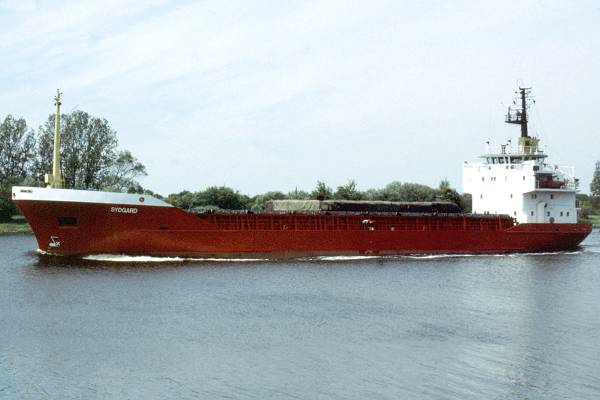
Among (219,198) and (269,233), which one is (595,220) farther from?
(269,233)

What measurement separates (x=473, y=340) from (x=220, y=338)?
637cm

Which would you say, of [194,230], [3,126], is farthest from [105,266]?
[3,126]

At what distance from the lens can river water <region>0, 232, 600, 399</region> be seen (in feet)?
47.0

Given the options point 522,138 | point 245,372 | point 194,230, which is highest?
point 522,138

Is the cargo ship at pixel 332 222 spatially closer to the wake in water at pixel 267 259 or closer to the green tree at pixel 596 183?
the wake in water at pixel 267 259

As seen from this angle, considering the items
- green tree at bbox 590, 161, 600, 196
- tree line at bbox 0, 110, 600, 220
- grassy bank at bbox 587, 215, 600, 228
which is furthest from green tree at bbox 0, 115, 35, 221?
green tree at bbox 590, 161, 600, 196

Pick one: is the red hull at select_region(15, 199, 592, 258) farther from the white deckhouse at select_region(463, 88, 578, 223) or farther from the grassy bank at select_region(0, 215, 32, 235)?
the grassy bank at select_region(0, 215, 32, 235)

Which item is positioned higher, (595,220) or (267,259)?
(595,220)

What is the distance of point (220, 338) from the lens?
58.4ft

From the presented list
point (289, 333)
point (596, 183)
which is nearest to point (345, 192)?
point (289, 333)

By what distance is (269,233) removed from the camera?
3369 cm

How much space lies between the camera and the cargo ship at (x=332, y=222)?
30047 millimetres

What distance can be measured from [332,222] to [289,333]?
1777 centimetres

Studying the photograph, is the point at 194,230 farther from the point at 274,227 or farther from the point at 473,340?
the point at 473,340
